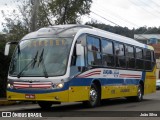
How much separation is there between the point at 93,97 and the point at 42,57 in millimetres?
2946

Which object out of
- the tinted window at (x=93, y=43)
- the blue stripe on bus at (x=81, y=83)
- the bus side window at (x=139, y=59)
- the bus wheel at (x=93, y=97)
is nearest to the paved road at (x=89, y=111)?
the bus wheel at (x=93, y=97)

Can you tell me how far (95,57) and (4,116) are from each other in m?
5.24

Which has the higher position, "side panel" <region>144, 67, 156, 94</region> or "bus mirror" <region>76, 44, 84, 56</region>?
"bus mirror" <region>76, 44, 84, 56</region>

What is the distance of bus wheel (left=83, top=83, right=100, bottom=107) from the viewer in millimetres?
16828

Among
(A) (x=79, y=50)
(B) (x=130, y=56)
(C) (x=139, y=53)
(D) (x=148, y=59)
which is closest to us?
(A) (x=79, y=50)

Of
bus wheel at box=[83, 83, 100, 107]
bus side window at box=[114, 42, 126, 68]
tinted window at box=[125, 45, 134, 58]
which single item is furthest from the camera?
tinted window at box=[125, 45, 134, 58]

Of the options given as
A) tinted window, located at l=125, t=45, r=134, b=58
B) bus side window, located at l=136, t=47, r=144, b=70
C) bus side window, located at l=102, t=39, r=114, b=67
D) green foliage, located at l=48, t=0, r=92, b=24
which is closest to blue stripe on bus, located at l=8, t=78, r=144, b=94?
bus side window, located at l=102, t=39, r=114, b=67

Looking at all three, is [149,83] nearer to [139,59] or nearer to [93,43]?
[139,59]

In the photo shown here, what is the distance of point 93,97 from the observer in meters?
17.0

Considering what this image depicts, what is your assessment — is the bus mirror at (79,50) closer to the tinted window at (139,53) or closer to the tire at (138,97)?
the tinted window at (139,53)

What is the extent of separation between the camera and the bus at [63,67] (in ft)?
48.6

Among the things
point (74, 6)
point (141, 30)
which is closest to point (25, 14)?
point (74, 6)

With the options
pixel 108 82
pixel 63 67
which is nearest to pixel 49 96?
pixel 63 67

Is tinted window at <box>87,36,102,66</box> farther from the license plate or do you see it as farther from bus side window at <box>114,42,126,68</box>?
the license plate
